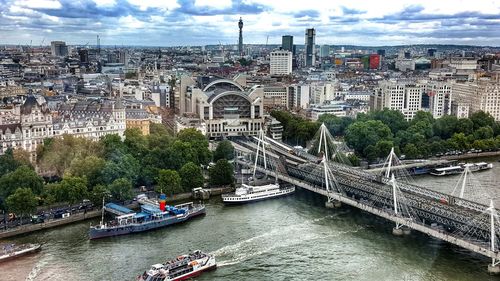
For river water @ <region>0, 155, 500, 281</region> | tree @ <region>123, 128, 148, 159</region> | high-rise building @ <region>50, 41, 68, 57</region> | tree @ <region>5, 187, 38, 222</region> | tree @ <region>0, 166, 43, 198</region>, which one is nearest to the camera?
river water @ <region>0, 155, 500, 281</region>

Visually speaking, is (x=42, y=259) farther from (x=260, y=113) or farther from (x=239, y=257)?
(x=260, y=113)

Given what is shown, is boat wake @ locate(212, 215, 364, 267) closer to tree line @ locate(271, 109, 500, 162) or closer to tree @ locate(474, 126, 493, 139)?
tree line @ locate(271, 109, 500, 162)

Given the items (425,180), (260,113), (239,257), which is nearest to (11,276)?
(239,257)

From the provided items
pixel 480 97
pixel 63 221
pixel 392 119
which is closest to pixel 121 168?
pixel 63 221

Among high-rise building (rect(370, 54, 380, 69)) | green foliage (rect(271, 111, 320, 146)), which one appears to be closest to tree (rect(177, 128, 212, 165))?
green foliage (rect(271, 111, 320, 146))

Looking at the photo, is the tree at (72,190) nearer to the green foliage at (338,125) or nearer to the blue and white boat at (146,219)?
the blue and white boat at (146,219)

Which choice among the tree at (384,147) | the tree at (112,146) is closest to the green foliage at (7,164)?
the tree at (112,146)

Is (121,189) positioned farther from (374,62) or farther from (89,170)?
(374,62)

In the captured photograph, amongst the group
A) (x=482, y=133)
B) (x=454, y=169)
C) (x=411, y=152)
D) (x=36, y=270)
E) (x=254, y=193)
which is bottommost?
(x=36, y=270)
